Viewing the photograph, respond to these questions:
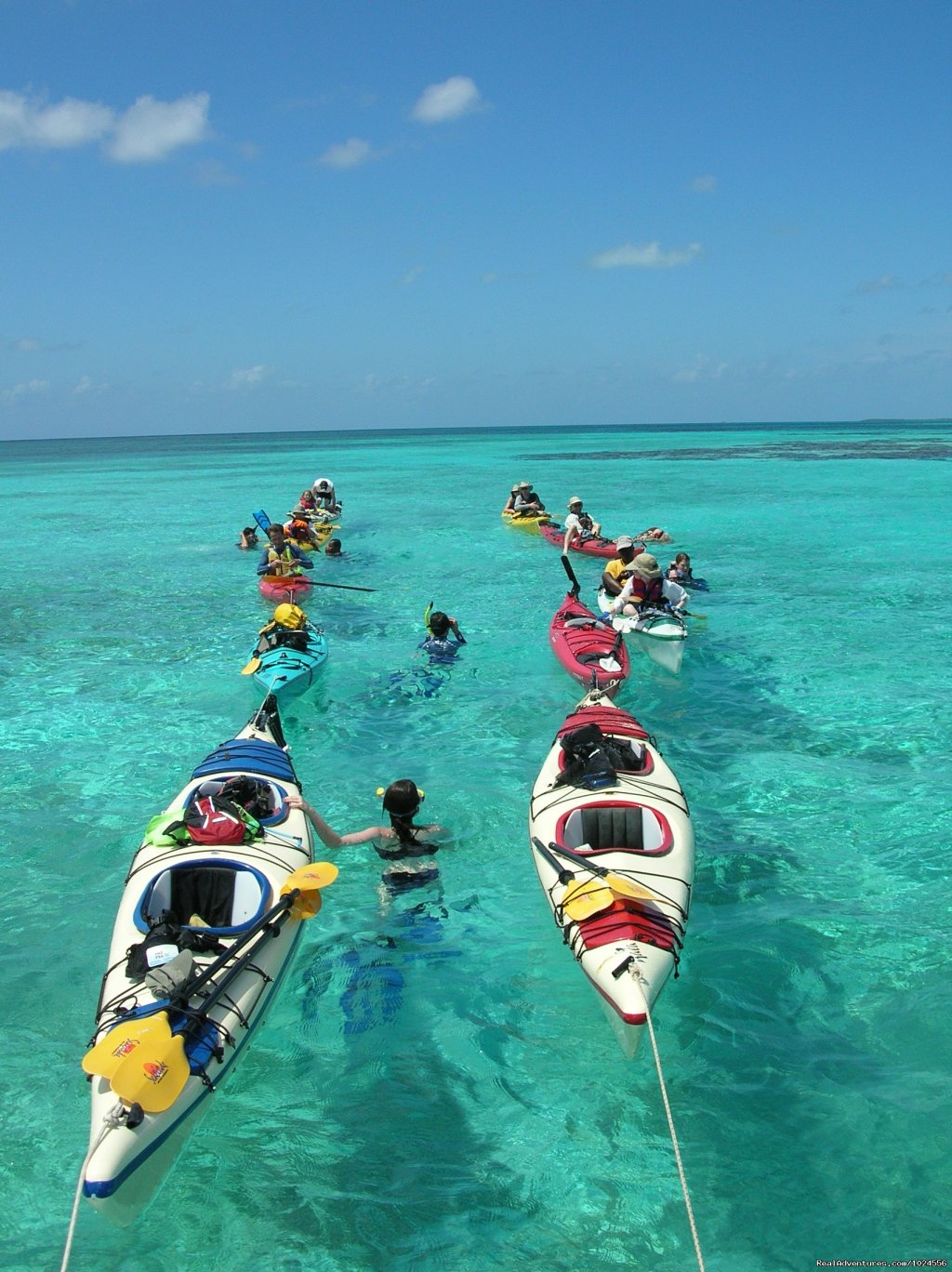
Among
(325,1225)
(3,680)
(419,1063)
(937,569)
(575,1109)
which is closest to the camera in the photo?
(325,1225)

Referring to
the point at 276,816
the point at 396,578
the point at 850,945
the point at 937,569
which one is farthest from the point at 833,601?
the point at 276,816

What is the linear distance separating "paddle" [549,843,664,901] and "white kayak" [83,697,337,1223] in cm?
194

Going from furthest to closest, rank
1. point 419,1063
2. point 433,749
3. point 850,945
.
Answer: point 433,749
point 850,945
point 419,1063

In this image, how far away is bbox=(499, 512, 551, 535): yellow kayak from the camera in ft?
93.0

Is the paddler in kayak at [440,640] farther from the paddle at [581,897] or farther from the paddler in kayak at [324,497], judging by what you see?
the paddler in kayak at [324,497]

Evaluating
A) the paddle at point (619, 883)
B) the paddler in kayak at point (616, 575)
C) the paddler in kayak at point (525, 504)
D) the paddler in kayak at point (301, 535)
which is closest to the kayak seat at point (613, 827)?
the paddle at point (619, 883)

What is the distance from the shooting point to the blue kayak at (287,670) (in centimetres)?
1305

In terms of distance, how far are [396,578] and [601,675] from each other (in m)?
11.3

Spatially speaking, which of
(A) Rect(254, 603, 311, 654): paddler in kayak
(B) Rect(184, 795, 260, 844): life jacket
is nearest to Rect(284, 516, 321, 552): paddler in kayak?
(A) Rect(254, 603, 311, 654): paddler in kayak

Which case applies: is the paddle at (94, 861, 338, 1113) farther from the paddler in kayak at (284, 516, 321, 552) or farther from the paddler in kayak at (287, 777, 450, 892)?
the paddler in kayak at (284, 516, 321, 552)

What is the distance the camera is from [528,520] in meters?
28.9

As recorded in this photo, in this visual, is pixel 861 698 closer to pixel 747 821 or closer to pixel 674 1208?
pixel 747 821

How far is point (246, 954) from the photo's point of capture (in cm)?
589

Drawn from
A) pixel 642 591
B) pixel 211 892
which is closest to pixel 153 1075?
pixel 211 892
